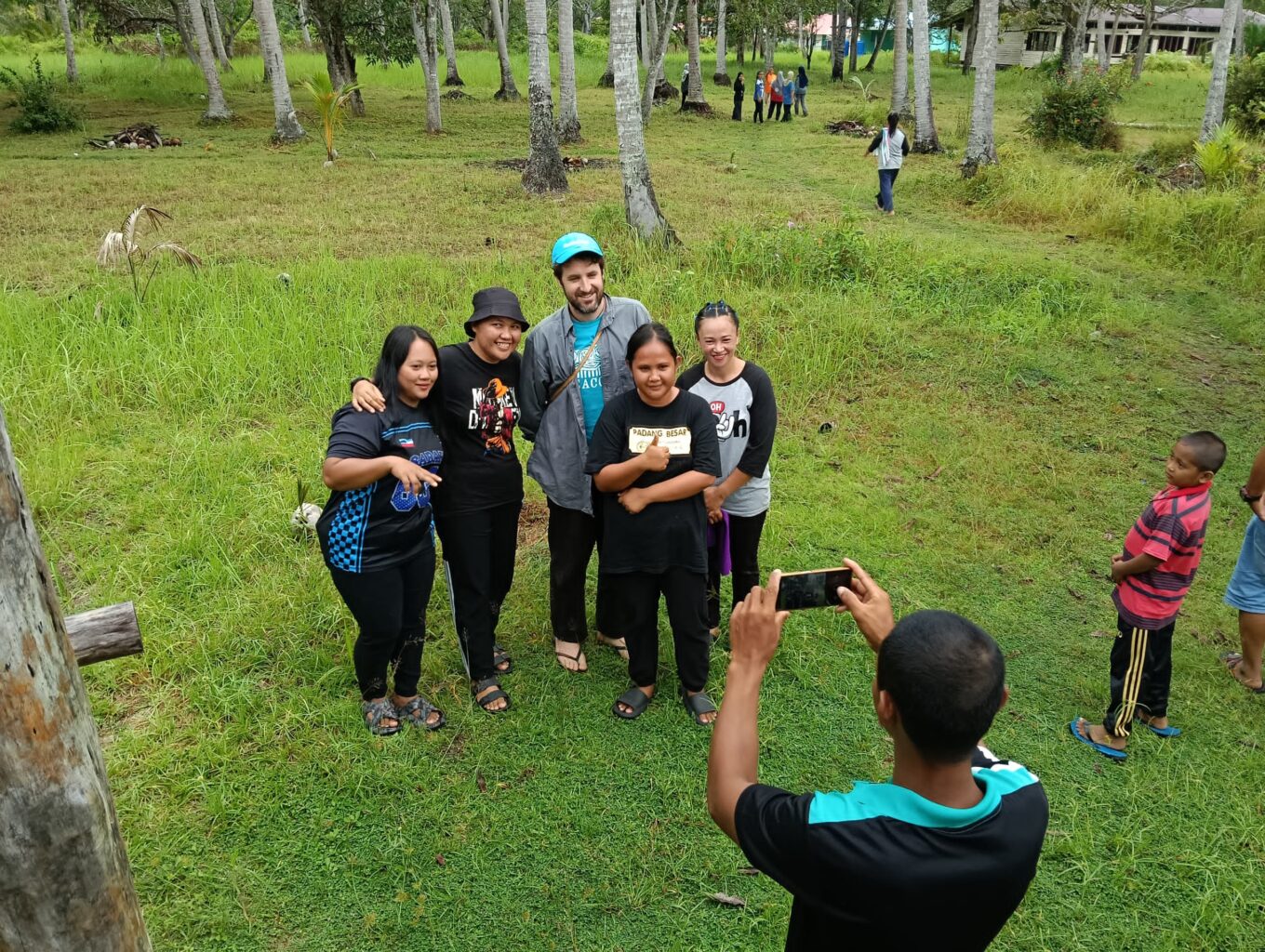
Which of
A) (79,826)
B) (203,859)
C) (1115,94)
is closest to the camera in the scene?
(79,826)

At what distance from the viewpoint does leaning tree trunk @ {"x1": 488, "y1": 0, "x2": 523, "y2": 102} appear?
23797 mm

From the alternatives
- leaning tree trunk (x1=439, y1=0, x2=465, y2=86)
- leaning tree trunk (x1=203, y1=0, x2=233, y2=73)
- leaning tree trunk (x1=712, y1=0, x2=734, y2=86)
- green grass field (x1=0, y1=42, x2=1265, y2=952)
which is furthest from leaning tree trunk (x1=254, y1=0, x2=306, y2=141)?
leaning tree trunk (x1=712, y1=0, x2=734, y2=86)

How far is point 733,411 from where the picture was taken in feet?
12.1

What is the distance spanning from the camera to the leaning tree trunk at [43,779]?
5.06 feet

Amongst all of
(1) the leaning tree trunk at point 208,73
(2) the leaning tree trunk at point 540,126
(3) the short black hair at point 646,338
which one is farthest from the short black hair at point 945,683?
(1) the leaning tree trunk at point 208,73

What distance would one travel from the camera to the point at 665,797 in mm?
3264

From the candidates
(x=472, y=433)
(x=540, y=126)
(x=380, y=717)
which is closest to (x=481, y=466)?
(x=472, y=433)

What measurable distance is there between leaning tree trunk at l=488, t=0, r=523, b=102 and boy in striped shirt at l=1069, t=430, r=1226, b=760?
24.1 m

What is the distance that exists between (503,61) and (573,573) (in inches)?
955

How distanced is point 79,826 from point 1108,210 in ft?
42.0

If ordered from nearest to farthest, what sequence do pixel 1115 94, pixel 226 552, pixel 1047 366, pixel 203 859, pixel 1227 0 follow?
1. pixel 203 859
2. pixel 226 552
3. pixel 1047 366
4. pixel 1227 0
5. pixel 1115 94

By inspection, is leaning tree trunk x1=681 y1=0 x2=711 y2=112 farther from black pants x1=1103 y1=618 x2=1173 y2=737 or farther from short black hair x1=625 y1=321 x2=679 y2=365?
black pants x1=1103 y1=618 x2=1173 y2=737

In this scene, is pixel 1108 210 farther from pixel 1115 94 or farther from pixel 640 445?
pixel 640 445

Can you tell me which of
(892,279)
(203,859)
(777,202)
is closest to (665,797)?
(203,859)
